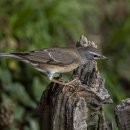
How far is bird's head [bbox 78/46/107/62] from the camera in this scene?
636 cm

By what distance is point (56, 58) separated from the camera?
6.70 m

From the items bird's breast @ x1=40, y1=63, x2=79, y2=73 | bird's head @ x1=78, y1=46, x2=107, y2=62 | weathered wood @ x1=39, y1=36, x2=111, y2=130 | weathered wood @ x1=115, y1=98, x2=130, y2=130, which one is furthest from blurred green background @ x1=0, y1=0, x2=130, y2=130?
weathered wood @ x1=115, y1=98, x2=130, y2=130

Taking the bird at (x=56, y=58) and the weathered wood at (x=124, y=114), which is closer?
the weathered wood at (x=124, y=114)

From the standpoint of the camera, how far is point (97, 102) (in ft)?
18.7

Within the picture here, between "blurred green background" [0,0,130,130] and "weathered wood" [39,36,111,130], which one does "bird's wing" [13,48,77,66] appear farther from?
"blurred green background" [0,0,130,130]

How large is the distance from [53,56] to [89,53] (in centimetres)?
50

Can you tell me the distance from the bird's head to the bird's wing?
17 cm

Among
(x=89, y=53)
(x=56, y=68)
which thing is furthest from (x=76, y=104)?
(x=56, y=68)

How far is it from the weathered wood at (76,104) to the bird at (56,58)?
0.55 m

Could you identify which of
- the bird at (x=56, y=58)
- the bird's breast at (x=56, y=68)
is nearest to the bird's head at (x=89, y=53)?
the bird at (x=56, y=58)

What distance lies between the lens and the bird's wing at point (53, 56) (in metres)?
6.57

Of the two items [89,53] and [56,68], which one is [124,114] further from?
[56,68]

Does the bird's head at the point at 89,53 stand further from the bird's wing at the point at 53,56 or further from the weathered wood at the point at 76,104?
the weathered wood at the point at 76,104

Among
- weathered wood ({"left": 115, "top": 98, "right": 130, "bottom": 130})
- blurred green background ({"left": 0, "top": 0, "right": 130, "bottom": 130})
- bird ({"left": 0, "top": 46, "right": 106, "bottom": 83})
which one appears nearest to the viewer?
weathered wood ({"left": 115, "top": 98, "right": 130, "bottom": 130})
